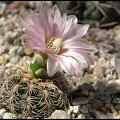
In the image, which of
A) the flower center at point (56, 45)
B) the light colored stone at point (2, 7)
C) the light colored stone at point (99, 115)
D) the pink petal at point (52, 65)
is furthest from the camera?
the light colored stone at point (2, 7)

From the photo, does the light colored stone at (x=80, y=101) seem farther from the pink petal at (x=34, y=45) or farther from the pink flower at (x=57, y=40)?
the pink petal at (x=34, y=45)

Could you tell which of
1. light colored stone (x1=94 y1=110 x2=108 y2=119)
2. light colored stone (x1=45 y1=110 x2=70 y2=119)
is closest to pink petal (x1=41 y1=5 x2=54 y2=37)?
light colored stone (x1=45 y1=110 x2=70 y2=119)

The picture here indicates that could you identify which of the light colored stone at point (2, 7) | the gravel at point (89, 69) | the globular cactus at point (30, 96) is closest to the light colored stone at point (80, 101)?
the gravel at point (89, 69)

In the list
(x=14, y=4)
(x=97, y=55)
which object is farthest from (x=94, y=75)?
(x=14, y=4)

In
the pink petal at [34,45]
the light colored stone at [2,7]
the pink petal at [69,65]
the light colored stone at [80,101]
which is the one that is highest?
the light colored stone at [2,7]

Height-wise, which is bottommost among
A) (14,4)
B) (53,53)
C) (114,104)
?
(114,104)

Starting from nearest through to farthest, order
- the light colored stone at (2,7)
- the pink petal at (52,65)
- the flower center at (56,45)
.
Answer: the pink petal at (52,65) → the flower center at (56,45) → the light colored stone at (2,7)

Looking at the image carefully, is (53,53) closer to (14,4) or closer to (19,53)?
(19,53)

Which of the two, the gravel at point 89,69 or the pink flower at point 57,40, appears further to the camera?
the gravel at point 89,69

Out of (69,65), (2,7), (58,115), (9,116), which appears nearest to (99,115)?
(58,115)
